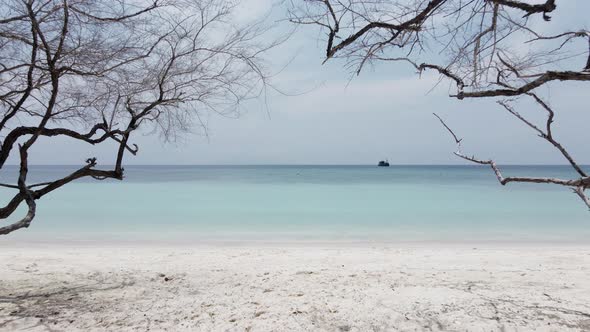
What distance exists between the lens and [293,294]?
485 centimetres

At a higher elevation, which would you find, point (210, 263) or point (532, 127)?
point (532, 127)

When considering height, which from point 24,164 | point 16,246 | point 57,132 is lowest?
point 16,246

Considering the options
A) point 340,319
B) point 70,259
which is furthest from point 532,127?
point 70,259

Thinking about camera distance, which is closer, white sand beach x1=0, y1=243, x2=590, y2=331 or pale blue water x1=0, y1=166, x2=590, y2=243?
white sand beach x1=0, y1=243, x2=590, y2=331

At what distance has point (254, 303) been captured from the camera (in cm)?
454

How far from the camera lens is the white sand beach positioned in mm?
3951

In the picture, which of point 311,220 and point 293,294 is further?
point 311,220

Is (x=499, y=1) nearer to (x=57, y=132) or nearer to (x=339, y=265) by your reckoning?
(x=57, y=132)

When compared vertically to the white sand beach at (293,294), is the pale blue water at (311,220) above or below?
below

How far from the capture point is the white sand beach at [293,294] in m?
3.95

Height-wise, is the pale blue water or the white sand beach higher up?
the white sand beach

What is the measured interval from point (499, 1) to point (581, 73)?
60 cm

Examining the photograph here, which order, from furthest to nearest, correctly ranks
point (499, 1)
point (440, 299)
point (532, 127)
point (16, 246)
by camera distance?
point (16, 246)
point (440, 299)
point (532, 127)
point (499, 1)

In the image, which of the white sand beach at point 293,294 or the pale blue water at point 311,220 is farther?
the pale blue water at point 311,220
